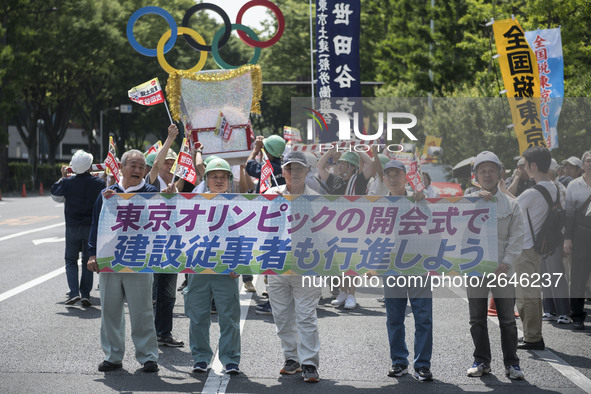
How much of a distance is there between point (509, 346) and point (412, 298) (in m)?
0.92

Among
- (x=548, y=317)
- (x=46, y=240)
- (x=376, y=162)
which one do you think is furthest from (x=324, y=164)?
(x=46, y=240)

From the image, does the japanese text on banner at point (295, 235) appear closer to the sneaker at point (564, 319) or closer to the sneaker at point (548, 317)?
the sneaker at point (564, 319)

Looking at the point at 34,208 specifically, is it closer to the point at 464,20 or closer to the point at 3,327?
the point at 464,20

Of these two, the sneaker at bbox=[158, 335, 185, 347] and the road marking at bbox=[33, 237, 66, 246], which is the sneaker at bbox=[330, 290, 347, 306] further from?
the road marking at bbox=[33, 237, 66, 246]

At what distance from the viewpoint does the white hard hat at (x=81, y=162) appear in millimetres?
9852

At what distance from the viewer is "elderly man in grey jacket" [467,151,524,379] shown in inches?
264

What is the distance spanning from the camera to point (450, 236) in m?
6.80

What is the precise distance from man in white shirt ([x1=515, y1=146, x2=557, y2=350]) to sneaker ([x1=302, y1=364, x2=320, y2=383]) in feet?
7.88

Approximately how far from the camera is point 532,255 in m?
7.81

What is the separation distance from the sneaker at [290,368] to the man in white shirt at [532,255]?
95.5 inches

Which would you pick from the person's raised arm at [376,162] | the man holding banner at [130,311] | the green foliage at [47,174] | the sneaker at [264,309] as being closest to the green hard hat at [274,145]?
the person's raised arm at [376,162]

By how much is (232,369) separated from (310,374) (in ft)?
2.28

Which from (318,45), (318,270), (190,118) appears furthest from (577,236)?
(318,45)

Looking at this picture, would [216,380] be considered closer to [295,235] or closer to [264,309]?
[295,235]
